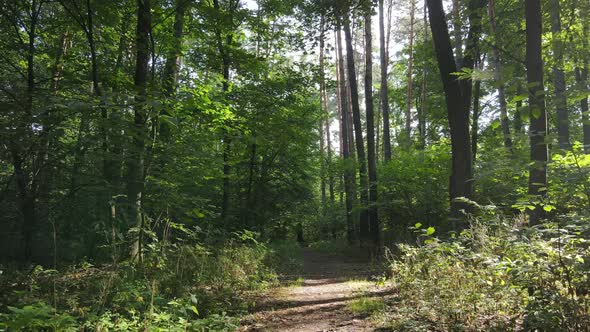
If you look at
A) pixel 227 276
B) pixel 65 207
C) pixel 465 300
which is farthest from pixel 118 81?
pixel 465 300

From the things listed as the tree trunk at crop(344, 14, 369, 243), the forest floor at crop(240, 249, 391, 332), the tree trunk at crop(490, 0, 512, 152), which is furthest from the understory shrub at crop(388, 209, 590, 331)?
the tree trunk at crop(344, 14, 369, 243)

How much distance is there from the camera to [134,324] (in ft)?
12.2

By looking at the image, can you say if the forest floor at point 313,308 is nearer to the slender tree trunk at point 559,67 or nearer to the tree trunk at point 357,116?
the slender tree trunk at point 559,67

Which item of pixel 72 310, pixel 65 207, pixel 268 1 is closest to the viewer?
pixel 72 310

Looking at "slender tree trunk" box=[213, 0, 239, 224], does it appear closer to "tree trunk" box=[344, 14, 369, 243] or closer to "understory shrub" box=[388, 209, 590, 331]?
"tree trunk" box=[344, 14, 369, 243]

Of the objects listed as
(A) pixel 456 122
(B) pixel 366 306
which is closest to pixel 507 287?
(B) pixel 366 306

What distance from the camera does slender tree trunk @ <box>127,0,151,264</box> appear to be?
12.4 feet

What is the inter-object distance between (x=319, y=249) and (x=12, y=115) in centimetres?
1596

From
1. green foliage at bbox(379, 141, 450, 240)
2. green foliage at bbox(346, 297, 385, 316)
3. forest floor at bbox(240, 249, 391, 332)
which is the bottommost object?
forest floor at bbox(240, 249, 391, 332)

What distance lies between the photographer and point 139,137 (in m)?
3.59

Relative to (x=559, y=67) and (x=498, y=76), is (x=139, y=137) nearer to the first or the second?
(x=498, y=76)

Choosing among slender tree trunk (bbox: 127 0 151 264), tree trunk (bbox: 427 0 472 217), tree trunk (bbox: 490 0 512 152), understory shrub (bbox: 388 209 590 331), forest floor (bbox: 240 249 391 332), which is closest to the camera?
understory shrub (bbox: 388 209 590 331)

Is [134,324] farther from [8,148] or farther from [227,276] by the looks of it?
[227,276]

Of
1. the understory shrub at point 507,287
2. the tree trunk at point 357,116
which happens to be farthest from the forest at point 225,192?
the tree trunk at point 357,116
